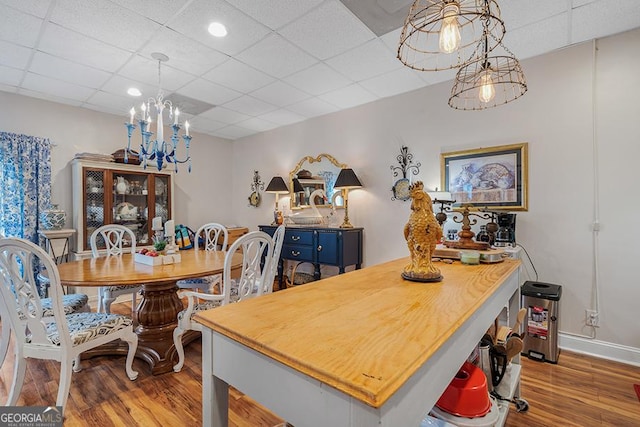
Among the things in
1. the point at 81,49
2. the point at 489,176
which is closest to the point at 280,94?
the point at 81,49

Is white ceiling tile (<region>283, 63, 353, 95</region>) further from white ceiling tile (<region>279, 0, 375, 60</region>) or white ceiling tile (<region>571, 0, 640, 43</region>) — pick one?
white ceiling tile (<region>571, 0, 640, 43</region>)

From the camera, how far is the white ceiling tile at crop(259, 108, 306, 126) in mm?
4043

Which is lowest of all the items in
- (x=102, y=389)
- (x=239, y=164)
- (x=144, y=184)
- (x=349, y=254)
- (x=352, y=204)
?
(x=102, y=389)

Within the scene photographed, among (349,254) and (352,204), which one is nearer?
(349,254)

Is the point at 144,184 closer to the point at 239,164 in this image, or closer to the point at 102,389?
the point at 239,164

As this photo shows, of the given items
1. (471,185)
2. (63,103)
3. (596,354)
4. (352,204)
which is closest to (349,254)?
(352,204)

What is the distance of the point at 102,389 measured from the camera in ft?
6.33

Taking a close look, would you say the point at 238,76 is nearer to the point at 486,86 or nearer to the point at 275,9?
the point at 275,9

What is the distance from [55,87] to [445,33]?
3.96 metres

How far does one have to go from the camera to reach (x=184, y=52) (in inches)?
98.9

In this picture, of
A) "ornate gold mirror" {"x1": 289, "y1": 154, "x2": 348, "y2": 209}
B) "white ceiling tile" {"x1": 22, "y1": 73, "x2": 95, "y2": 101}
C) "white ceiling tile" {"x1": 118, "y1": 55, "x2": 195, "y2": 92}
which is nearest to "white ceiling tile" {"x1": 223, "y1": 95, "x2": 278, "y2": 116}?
"white ceiling tile" {"x1": 118, "y1": 55, "x2": 195, "y2": 92}

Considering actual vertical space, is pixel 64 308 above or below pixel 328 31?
below

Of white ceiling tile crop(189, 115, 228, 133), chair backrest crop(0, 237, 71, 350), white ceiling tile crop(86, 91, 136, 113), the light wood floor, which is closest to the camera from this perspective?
chair backrest crop(0, 237, 71, 350)

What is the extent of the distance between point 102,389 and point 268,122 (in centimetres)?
365
